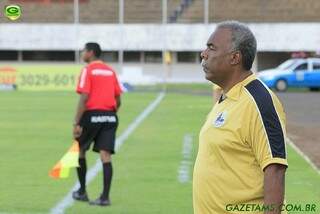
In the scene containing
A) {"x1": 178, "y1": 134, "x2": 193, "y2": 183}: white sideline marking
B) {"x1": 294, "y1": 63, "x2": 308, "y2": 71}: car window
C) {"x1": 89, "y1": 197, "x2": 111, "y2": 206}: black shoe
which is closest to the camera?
{"x1": 89, "y1": 197, "x2": 111, "y2": 206}: black shoe

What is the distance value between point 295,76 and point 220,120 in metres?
39.2

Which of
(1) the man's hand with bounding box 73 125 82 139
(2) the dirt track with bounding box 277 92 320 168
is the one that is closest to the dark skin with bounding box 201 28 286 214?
(1) the man's hand with bounding box 73 125 82 139

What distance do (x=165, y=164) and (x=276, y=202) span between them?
357 inches

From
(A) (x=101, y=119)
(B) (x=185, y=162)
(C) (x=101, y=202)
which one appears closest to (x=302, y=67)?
→ (B) (x=185, y=162)

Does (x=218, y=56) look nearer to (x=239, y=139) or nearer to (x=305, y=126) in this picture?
(x=239, y=139)

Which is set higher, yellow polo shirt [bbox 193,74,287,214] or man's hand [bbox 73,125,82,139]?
yellow polo shirt [bbox 193,74,287,214]

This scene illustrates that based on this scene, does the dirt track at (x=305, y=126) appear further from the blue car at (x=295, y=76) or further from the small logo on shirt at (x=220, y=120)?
the blue car at (x=295, y=76)

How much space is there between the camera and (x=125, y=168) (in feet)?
39.5

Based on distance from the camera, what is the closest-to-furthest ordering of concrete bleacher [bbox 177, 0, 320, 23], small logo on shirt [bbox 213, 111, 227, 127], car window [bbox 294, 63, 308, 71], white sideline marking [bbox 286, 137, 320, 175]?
small logo on shirt [bbox 213, 111, 227, 127], white sideline marking [bbox 286, 137, 320, 175], car window [bbox 294, 63, 308, 71], concrete bleacher [bbox 177, 0, 320, 23]

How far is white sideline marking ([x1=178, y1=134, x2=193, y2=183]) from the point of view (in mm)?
11211

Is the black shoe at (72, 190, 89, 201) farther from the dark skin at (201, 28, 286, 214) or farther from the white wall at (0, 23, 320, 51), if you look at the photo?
the white wall at (0, 23, 320, 51)

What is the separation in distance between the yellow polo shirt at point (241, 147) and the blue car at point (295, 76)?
3829 centimetres

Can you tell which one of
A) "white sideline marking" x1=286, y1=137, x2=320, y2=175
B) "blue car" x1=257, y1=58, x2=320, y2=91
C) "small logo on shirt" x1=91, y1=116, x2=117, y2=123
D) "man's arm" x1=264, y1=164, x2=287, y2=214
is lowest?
"blue car" x1=257, y1=58, x2=320, y2=91

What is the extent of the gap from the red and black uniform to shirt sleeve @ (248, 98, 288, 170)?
5.84m
